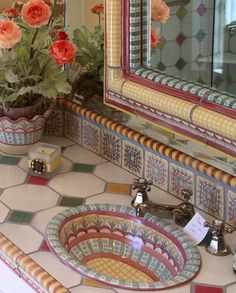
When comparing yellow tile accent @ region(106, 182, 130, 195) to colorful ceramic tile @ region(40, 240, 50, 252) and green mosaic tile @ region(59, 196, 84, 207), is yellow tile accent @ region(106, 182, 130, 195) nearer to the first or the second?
green mosaic tile @ region(59, 196, 84, 207)

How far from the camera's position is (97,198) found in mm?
1544

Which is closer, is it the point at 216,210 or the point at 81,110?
the point at 216,210

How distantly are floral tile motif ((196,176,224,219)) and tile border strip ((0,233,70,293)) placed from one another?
43 centimetres

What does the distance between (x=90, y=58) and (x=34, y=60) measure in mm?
165

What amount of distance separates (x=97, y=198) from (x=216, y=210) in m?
0.29

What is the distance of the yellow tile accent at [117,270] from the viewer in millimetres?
1367

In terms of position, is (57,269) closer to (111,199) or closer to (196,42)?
(111,199)

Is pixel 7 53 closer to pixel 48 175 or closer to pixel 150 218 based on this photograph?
pixel 48 175

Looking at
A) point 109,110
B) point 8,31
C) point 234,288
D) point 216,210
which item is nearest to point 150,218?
point 216,210

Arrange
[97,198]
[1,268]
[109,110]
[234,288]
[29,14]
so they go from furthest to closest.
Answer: [109,110], [29,14], [97,198], [1,268], [234,288]

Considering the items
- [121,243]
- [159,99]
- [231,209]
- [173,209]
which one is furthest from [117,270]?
[159,99]

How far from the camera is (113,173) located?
66.2 inches

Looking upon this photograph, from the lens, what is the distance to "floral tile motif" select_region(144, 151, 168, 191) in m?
1.57

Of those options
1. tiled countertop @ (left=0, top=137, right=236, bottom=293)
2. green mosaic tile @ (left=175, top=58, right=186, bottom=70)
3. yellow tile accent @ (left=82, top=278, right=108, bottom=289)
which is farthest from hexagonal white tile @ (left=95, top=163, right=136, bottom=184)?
yellow tile accent @ (left=82, top=278, right=108, bottom=289)
